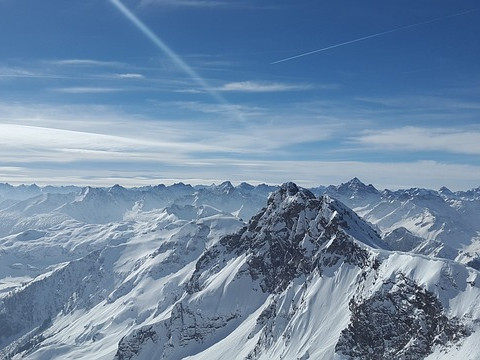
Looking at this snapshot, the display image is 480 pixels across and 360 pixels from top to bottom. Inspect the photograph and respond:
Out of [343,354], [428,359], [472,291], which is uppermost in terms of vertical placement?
[472,291]

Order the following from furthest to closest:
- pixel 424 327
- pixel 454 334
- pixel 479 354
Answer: pixel 424 327 → pixel 454 334 → pixel 479 354

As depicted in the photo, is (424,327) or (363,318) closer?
(424,327)

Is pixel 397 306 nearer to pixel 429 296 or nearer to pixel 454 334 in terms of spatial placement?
pixel 429 296

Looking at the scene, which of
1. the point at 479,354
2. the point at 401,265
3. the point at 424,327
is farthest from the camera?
the point at 401,265

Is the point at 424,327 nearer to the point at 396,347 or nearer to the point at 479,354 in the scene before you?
the point at 396,347

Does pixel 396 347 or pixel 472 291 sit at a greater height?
pixel 472 291

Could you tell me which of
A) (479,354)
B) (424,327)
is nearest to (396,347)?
(424,327)
